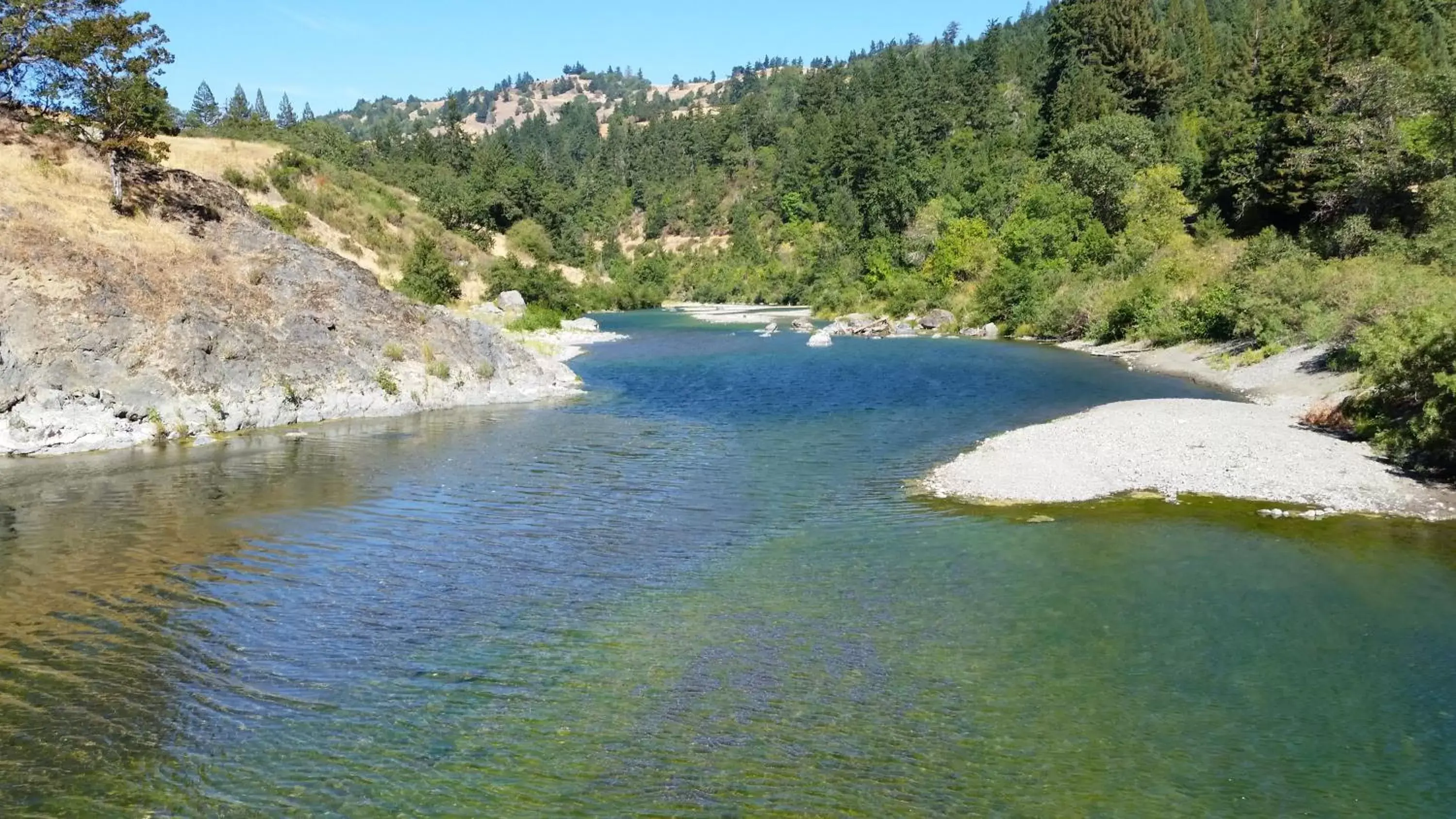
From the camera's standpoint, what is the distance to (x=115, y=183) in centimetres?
4012

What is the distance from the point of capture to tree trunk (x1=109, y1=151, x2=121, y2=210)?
39656 mm

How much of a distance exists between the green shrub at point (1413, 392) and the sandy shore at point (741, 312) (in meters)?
68.8

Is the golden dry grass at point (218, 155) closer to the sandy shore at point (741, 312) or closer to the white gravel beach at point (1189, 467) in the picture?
the sandy shore at point (741, 312)

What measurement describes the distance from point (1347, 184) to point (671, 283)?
10598 centimetres

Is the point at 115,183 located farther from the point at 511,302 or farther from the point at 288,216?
the point at 511,302

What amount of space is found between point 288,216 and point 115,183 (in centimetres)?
3606

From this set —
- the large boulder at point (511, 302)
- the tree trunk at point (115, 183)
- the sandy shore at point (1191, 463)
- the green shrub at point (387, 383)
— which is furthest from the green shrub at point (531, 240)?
the sandy shore at point (1191, 463)

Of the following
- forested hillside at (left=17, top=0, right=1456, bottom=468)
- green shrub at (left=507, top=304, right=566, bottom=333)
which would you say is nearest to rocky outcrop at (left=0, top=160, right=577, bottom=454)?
green shrub at (left=507, top=304, right=566, bottom=333)

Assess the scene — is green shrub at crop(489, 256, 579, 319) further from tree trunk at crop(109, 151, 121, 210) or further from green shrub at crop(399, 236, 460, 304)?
tree trunk at crop(109, 151, 121, 210)

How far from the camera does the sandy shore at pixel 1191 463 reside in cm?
2258

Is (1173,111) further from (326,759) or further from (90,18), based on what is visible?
(326,759)

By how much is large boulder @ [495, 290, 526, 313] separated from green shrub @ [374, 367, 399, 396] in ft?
132

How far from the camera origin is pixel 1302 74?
62281mm

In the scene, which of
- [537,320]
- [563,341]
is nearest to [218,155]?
[537,320]
